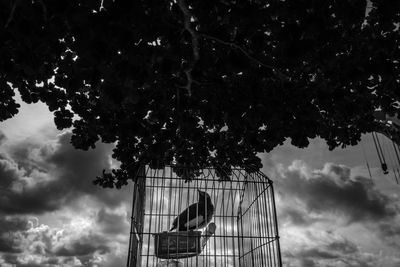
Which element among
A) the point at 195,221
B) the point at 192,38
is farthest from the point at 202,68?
the point at 195,221

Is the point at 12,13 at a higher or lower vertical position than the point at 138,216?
higher

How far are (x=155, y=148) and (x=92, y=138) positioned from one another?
0.83 m

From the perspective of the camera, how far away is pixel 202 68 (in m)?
2.79

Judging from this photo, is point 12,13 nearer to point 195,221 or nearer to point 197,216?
point 197,216

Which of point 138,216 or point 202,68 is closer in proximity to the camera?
point 202,68

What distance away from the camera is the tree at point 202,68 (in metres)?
2.02

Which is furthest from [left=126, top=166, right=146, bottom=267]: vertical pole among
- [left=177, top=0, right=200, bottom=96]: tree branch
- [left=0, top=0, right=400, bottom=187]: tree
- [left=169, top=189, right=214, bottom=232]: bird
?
[left=177, top=0, right=200, bottom=96]: tree branch

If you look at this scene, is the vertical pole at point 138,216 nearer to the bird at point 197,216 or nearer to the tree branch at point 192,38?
the bird at point 197,216

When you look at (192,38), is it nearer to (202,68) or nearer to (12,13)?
(202,68)

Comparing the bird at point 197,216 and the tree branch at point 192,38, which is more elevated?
the tree branch at point 192,38

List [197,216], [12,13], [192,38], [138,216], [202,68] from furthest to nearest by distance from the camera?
[197,216] → [138,216] → [202,68] → [192,38] → [12,13]

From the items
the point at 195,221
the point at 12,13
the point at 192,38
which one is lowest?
the point at 195,221

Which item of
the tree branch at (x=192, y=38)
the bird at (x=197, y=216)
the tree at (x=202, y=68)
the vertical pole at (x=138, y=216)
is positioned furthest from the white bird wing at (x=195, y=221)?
the tree branch at (x=192, y=38)

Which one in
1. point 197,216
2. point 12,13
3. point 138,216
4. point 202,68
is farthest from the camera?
point 197,216
